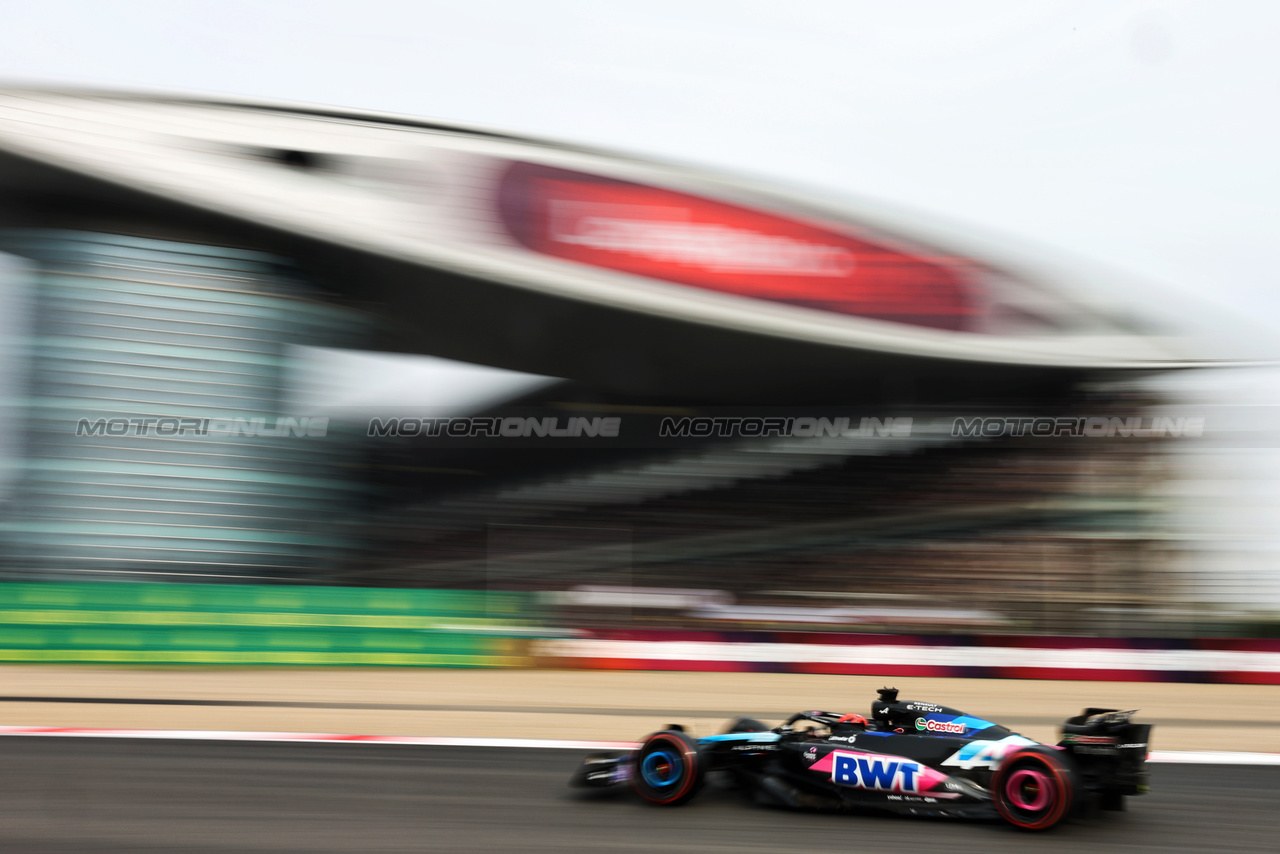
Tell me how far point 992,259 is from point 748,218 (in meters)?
5.50

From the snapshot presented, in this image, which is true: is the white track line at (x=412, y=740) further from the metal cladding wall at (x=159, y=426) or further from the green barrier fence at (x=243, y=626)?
the metal cladding wall at (x=159, y=426)

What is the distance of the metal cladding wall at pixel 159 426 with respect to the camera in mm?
14938

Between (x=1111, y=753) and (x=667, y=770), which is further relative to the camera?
(x=667, y=770)

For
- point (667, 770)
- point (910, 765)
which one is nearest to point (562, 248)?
point (667, 770)

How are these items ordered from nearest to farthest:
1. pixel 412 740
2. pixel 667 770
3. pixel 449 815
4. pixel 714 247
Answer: pixel 449 815 < pixel 667 770 < pixel 412 740 < pixel 714 247

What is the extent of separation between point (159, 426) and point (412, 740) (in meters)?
10.9

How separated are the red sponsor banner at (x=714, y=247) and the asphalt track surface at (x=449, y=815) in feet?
48.2

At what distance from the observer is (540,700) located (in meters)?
9.27

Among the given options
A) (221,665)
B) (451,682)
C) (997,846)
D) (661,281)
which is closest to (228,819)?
(997,846)

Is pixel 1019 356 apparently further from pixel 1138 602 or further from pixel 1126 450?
pixel 1138 602

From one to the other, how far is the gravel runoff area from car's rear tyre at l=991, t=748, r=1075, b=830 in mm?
3524

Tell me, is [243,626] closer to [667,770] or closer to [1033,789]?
[667,770]

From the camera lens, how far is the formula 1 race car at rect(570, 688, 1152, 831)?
14.0 feet

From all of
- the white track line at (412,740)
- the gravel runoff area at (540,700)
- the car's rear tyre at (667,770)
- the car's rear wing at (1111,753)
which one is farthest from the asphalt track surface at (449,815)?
the gravel runoff area at (540,700)
